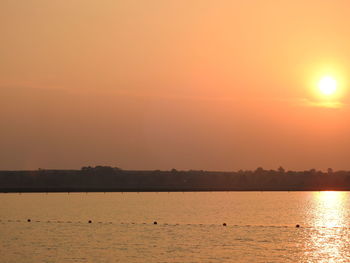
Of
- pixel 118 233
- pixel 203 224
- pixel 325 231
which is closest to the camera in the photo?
pixel 118 233

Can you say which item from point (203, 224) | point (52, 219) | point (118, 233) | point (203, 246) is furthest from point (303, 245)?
point (52, 219)

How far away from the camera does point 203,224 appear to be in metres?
146

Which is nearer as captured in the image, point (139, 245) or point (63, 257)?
point (63, 257)

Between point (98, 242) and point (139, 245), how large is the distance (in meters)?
7.01

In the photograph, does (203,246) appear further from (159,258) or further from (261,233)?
(261,233)

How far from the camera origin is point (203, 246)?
317ft

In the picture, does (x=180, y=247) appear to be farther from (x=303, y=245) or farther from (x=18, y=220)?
(x=18, y=220)

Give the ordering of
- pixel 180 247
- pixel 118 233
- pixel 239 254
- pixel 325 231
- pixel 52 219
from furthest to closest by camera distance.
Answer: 1. pixel 52 219
2. pixel 325 231
3. pixel 118 233
4. pixel 180 247
5. pixel 239 254

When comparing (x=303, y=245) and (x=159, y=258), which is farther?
(x=303, y=245)

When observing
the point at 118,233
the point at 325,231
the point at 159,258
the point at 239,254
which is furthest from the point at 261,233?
the point at 159,258

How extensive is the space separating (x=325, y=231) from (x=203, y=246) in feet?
135

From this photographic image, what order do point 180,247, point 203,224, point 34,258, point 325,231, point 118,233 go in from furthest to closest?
point 203,224 → point 325,231 → point 118,233 → point 180,247 → point 34,258

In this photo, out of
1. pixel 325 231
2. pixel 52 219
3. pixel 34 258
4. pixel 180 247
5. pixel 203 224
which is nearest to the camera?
pixel 34 258

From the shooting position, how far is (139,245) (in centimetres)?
9731
